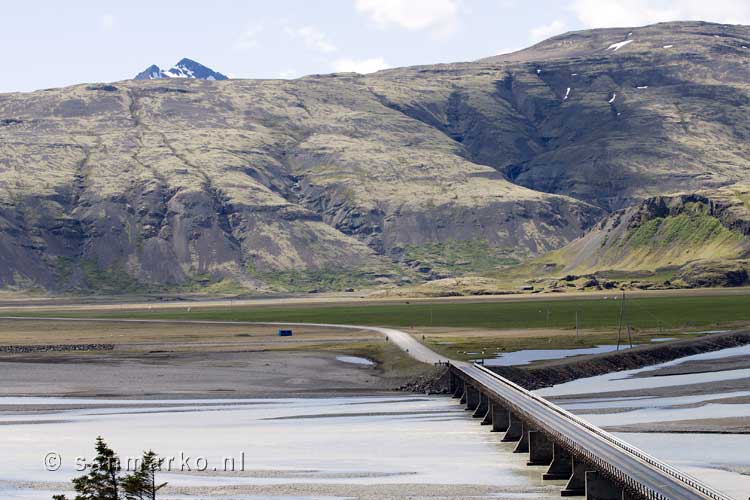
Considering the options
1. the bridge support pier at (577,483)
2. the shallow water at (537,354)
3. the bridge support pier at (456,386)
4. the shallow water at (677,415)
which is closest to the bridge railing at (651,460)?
the bridge support pier at (577,483)

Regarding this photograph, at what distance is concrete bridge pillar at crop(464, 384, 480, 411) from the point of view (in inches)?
4194

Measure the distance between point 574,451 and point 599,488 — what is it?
553cm

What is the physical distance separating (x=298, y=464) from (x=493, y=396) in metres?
21.5

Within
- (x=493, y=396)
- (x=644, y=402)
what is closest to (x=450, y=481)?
(x=493, y=396)

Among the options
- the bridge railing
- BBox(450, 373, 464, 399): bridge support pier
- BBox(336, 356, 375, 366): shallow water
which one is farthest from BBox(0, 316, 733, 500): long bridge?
BBox(336, 356, 375, 366): shallow water

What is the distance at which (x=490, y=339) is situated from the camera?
180 meters

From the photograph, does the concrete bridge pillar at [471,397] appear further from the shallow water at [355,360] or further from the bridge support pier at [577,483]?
the shallow water at [355,360]

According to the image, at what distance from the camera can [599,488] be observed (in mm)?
62250

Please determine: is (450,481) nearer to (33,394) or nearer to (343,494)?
(343,494)

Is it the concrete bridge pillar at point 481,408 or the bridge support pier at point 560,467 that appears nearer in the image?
the bridge support pier at point 560,467

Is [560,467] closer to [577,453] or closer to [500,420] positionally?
[577,453]

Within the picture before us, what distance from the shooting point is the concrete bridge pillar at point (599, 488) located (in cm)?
6175

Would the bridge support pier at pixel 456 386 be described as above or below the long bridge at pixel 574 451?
below

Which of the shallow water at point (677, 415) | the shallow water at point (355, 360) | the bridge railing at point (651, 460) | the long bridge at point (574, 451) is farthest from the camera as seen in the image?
the shallow water at point (355, 360)
